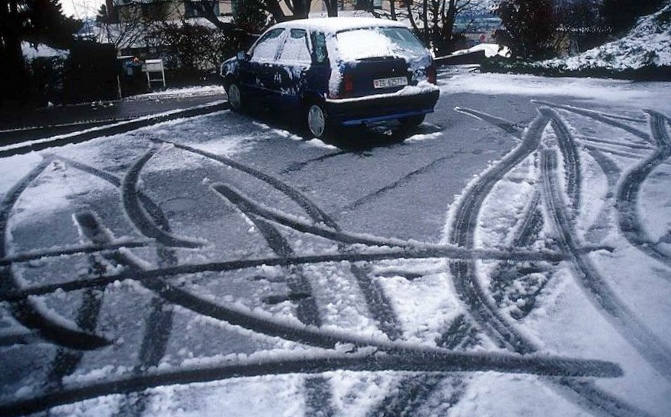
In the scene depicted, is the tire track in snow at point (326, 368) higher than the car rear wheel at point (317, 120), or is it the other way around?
the car rear wheel at point (317, 120)

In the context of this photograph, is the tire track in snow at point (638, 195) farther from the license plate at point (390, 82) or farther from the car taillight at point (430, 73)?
the license plate at point (390, 82)

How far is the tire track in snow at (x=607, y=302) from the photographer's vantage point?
293 cm

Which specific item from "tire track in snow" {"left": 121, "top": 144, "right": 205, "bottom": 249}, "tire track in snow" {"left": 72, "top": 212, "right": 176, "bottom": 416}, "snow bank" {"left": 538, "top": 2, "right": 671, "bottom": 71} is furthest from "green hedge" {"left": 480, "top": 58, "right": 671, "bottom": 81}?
"tire track in snow" {"left": 72, "top": 212, "right": 176, "bottom": 416}

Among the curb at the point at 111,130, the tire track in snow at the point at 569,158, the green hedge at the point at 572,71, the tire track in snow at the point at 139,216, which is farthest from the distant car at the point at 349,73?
the green hedge at the point at 572,71

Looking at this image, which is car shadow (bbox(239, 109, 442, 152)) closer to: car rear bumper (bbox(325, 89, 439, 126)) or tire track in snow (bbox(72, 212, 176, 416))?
car rear bumper (bbox(325, 89, 439, 126))

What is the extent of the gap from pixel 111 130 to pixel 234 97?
253 centimetres

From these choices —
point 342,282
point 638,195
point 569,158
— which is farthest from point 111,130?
point 638,195

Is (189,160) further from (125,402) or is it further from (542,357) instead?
(542,357)

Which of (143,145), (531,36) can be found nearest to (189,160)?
(143,145)

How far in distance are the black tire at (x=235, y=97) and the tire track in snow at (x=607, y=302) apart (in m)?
6.72

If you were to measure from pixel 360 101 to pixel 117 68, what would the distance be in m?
8.82

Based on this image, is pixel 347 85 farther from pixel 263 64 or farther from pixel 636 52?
pixel 636 52

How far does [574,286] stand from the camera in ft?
12.1

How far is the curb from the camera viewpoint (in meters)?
7.80
